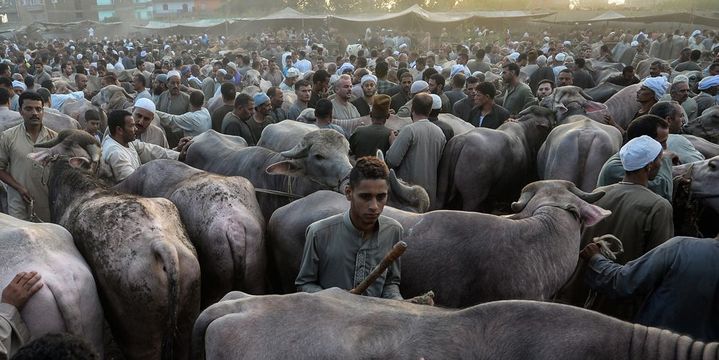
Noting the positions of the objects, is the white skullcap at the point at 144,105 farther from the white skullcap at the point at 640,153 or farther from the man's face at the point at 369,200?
the white skullcap at the point at 640,153

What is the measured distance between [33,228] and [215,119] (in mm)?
5882

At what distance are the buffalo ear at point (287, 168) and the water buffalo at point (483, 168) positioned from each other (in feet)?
8.22

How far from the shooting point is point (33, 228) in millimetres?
4266

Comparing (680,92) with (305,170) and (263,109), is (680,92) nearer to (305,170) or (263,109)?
(263,109)

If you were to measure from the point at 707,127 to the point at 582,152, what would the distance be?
223cm

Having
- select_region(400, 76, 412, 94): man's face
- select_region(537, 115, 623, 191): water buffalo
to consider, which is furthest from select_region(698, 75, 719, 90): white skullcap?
select_region(400, 76, 412, 94): man's face

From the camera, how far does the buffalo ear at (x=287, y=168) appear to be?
6048mm

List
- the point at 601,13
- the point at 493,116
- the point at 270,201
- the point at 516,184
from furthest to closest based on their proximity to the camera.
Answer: the point at 601,13
the point at 493,116
the point at 516,184
the point at 270,201

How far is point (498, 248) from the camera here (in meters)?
4.45

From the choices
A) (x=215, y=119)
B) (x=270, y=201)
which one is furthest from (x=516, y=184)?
(x=215, y=119)

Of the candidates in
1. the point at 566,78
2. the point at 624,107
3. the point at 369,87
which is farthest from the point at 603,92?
the point at 369,87

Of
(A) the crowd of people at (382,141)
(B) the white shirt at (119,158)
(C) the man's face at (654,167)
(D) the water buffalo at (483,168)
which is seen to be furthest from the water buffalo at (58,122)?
(C) the man's face at (654,167)

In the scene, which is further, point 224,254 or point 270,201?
point 270,201

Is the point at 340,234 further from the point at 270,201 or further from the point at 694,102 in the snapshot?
the point at 694,102
